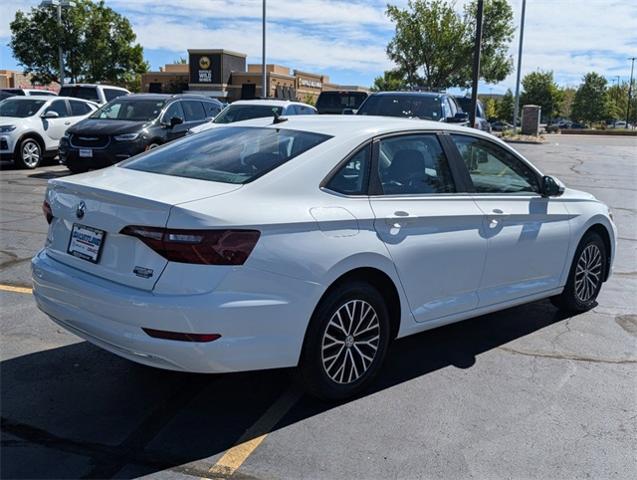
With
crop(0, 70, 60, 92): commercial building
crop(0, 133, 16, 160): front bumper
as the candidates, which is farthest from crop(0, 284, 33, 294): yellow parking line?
crop(0, 70, 60, 92): commercial building

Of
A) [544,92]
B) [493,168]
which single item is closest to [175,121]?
[493,168]

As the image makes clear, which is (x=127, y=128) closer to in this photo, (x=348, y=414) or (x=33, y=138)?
(x=33, y=138)

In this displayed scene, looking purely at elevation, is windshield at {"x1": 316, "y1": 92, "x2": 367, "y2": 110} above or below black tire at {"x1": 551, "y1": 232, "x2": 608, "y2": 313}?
above

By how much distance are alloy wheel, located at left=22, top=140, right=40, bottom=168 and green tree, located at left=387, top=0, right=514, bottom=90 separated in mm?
32297

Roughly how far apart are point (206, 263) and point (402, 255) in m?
1.35

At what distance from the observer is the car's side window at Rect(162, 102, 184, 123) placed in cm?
1459

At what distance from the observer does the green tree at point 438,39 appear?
42.6 metres

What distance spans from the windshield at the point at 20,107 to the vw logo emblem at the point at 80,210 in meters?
13.5

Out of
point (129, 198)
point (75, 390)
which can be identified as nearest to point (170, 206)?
point (129, 198)

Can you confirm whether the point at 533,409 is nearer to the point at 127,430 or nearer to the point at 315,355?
the point at 315,355

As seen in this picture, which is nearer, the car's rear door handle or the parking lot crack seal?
the car's rear door handle

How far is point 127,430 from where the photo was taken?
11.6 ft

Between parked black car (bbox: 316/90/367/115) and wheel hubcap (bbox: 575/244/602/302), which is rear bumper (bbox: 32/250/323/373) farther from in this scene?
parked black car (bbox: 316/90/367/115)

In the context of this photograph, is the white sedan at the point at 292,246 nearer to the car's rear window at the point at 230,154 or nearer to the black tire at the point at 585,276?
the car's rear window at the point at 230,154
